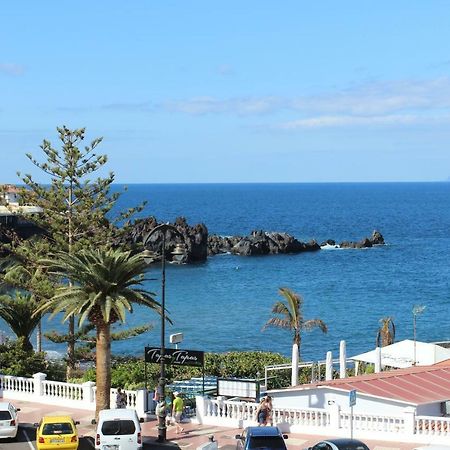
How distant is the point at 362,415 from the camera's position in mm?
24891

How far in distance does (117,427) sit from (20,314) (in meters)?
16.2

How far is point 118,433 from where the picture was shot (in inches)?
892


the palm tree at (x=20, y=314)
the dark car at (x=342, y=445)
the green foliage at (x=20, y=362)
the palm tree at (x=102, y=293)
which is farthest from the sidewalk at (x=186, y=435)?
the palm tree at (x=20, y=314)

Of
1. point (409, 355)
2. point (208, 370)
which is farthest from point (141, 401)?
point (409, 355)

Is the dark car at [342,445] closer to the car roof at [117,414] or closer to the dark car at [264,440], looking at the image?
the dark car at [264,440]

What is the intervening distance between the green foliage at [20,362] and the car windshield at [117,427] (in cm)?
1169

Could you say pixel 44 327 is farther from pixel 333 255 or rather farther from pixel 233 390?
pixel 333 255

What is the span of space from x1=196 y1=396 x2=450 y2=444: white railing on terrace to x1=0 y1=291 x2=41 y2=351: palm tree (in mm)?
12964

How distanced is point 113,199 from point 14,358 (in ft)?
44.8

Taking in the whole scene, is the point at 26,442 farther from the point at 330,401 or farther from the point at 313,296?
the point at 313,296

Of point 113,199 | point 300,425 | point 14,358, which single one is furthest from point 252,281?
point 300,425

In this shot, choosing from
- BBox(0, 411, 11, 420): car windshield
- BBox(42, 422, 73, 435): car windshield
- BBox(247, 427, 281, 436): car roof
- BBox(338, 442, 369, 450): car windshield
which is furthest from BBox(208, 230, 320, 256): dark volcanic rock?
BBox(338, 442, 369, 450): car windshield

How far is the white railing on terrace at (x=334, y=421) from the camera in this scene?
79.0 ft

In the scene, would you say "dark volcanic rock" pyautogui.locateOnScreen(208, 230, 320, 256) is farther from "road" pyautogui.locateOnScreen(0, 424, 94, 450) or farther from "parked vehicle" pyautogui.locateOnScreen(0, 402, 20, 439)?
"parked vehicle" pyautogui.locateOnScreen(0, 402, 20, 439)
